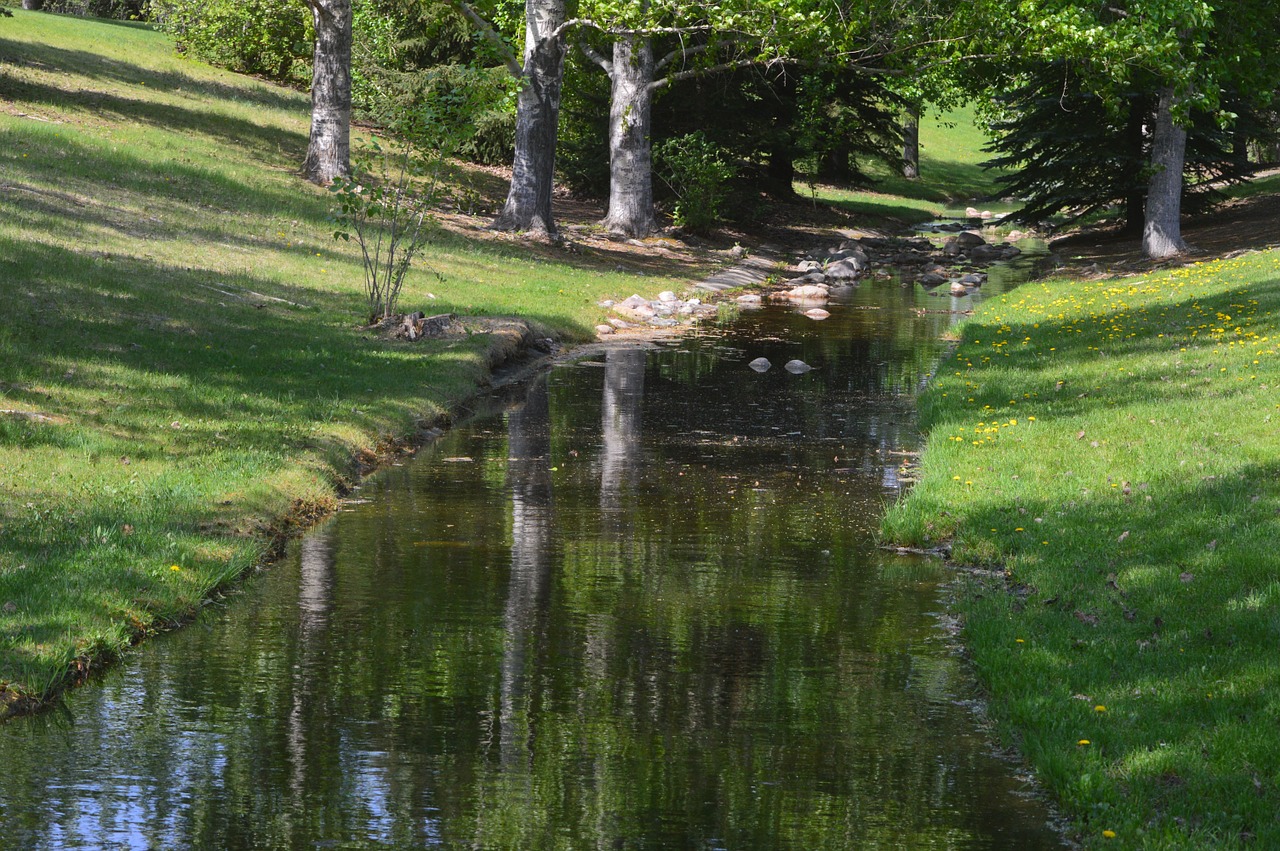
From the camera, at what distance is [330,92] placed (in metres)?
25.3

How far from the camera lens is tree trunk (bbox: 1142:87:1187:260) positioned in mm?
26062

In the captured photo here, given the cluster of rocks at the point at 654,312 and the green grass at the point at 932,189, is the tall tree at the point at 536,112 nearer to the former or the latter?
the cluster of rocks at the point at 654,312

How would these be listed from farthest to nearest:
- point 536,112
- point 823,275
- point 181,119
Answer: point 823,275 → point 181,119 → point 536,112

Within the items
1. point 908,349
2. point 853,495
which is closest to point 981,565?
point 853,495

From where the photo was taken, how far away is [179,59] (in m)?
38.4

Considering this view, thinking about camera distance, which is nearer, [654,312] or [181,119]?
[654,312]

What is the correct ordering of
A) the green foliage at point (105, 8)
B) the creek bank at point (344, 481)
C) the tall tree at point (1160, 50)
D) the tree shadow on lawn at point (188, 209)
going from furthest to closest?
the green foliage at point (105, 8) < the tall tree at point (1160, 50) < the tree shadow on lawn at point (188, 209) < the creek bank at point (344, 481)

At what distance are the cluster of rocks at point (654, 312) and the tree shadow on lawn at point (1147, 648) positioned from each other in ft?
38.6

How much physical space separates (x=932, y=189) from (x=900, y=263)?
2603 centimetres

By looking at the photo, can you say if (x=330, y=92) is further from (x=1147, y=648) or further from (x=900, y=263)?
(x=1147, y=648)

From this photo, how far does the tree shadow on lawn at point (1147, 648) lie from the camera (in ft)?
17.1

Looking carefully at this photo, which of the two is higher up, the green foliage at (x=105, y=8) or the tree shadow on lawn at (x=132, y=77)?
the green foliage at (x=105, y=8)

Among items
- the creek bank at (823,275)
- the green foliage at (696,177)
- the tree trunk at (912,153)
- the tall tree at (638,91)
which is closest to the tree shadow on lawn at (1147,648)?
the creek bank at (823,275)

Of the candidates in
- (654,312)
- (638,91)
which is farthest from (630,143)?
(654,312)
